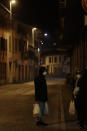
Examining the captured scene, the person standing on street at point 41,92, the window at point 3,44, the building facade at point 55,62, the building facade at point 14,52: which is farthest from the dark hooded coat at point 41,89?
the building facade at point 55,62

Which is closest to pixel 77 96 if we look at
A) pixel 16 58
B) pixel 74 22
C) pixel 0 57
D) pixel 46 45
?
pixel 74 22

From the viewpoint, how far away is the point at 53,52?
307 ft

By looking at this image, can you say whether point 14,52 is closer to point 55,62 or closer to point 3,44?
point 3,44

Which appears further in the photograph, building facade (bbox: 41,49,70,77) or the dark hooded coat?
building facade (bbox: 41,49,70,77)

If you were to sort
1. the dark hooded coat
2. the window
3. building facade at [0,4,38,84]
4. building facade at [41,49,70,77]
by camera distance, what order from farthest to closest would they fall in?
building facade at [41,49,70,77]
building facade at [0,4,38,84]
the window
the dark hooded coat

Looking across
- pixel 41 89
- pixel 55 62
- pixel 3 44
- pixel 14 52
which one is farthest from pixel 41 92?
pixel 55 62

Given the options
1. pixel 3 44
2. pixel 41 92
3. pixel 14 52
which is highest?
pixel 3 44

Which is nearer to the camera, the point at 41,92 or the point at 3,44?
the point at 41,92

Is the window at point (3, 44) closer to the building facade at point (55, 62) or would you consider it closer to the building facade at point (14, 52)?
the building facade at point (14, 52)

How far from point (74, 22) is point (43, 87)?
330 inches

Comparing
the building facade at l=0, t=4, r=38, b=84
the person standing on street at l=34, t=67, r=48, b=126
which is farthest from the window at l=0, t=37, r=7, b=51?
the person standing on street at l=34, t=67, r=48, b=126

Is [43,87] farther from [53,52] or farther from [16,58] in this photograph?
[53,52]

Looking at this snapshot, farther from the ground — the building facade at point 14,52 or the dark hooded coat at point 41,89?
the building facade at point 14,52

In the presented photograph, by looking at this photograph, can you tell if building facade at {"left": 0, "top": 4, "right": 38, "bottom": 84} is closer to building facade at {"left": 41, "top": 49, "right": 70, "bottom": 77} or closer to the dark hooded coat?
the dark hooded coat
